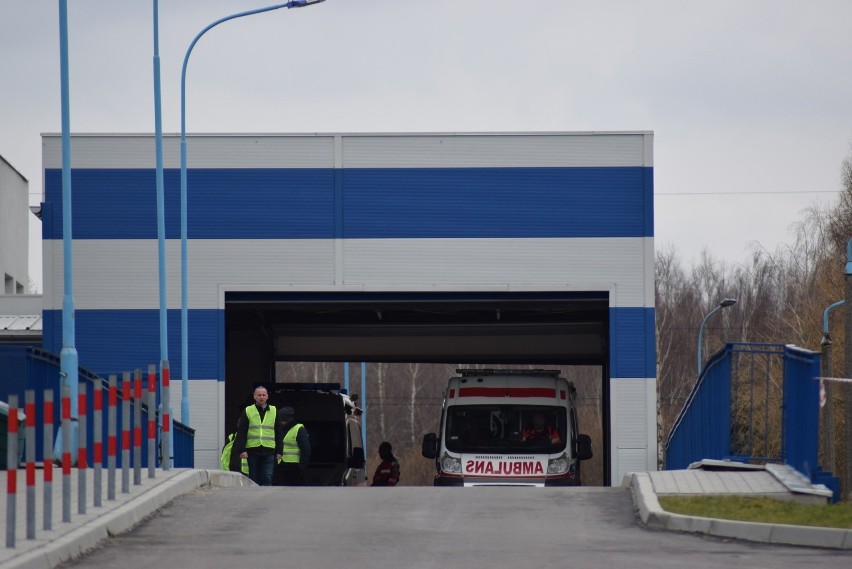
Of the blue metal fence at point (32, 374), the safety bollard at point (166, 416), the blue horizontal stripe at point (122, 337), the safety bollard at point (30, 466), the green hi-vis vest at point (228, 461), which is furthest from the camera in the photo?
the blue horizontal stripe at point (122, 337)

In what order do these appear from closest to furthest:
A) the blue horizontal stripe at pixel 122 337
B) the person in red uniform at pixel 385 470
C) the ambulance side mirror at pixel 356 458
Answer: the ambulance side mirror at pixel 356 458 < the person in red uniform at pixel 385 470 < the blue horizontal stripe at pixel 122 337

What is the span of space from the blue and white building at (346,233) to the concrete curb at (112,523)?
12.7 meters

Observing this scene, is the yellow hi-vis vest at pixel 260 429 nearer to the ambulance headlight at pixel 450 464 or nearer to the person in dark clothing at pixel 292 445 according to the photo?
the person in dark clothing at pixel 292 445

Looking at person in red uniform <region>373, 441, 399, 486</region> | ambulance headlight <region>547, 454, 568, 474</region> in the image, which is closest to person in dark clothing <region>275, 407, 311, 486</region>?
ambulance headlight <region>547, 454, 568, 474</region>

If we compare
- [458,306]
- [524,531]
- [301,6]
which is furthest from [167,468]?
[458,306]

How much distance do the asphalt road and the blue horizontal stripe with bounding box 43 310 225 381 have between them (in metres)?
14.1

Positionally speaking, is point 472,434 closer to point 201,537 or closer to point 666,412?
point 201,537

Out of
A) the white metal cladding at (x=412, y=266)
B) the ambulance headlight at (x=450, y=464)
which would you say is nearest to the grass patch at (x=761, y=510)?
the ambulance headlight at (x=450, y=464)

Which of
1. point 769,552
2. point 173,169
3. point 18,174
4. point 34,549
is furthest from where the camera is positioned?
point 18,174

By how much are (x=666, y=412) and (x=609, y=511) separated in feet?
211

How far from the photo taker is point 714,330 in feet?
261

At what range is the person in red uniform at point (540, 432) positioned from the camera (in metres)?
22.2

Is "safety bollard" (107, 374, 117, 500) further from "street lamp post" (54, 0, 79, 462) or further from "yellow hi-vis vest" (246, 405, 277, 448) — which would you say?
"yellow hi-vis vest" (246, 405, 277, 448)

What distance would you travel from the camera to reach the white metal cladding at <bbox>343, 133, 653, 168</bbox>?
1087 inches
